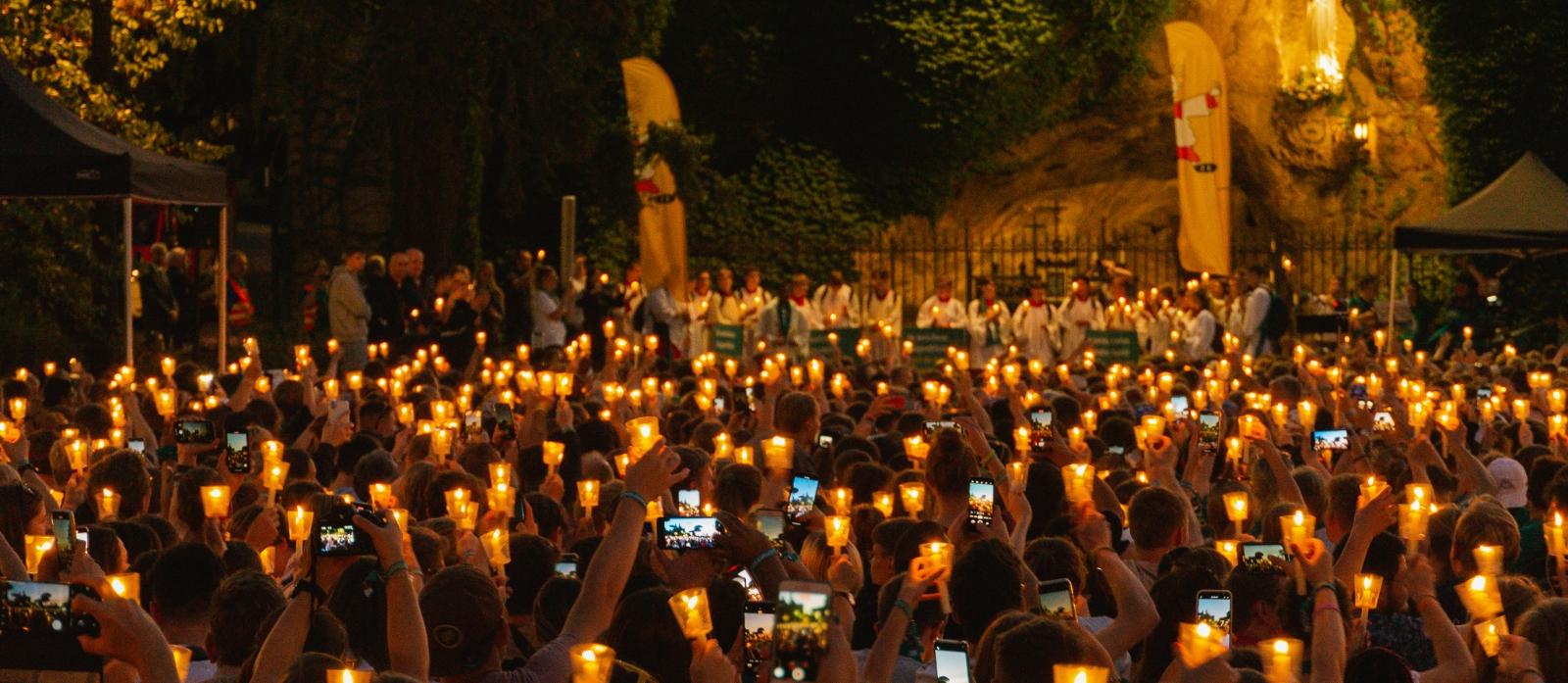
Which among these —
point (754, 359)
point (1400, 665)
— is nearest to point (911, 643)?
point (1400, 665)

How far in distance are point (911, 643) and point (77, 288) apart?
1781 centimetres

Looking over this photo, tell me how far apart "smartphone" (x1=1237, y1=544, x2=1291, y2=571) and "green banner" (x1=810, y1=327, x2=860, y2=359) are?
16624 mm

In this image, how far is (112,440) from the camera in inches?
427

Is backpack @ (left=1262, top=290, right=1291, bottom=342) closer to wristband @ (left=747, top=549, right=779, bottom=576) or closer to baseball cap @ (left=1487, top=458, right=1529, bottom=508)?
baseball cap @ (left=1487, top=458, right=1529, bottom=508)

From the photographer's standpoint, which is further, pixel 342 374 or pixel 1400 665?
pixel 342 374

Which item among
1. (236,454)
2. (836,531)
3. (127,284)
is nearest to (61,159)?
(127,284)

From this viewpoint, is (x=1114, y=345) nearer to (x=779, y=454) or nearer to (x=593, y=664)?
(x=779, y=454)

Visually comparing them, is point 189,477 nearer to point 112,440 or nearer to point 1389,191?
point 112,440

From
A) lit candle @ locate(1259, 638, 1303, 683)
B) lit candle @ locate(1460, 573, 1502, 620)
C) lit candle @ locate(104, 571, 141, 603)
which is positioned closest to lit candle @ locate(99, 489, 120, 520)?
lit candle @ locate(104, 571, 141, 603)

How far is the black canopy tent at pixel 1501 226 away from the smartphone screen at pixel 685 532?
16283 mm

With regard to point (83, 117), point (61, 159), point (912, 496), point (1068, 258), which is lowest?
point (912, 496)

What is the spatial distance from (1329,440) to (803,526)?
3.68 m

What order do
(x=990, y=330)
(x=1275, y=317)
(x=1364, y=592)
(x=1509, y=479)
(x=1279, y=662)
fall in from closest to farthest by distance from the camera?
(x=1279, y=662) → (x=1364, y=592) → (x=1509, y=479) → (x=1275, y=317) → (x=990, y=330)

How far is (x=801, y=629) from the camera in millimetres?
4605
